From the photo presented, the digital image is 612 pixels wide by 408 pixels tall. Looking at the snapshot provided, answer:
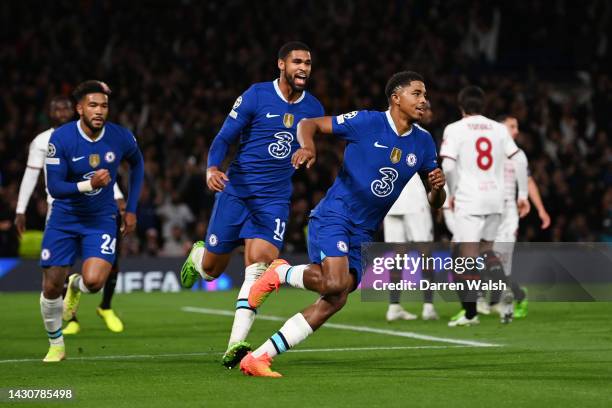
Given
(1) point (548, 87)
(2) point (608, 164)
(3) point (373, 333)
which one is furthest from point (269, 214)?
(1) point (548, 87)

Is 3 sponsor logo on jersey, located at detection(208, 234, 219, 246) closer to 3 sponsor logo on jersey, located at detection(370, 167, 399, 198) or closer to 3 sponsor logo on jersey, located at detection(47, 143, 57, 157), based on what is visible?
3 sponsor logo on jersey, located at detection(47, 143, 57, 157)

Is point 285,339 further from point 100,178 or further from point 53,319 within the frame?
point 53,319

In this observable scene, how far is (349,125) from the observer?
9.30 m

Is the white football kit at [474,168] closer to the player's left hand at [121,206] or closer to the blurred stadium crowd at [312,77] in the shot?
the player's left hand at [121,206]

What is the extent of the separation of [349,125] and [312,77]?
16.8m

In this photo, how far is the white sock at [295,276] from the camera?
9.22 metres

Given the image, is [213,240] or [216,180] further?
[213,240]

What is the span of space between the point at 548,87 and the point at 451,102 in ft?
15.6

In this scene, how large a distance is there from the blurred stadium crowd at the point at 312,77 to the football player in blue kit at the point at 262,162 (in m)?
11.1

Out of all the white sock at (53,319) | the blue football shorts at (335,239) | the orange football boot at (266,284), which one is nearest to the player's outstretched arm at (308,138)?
the blue football shorts at (335,239)

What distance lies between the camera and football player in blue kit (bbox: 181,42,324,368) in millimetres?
10516

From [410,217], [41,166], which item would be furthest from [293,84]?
[410,217]

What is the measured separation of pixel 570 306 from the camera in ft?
54.2

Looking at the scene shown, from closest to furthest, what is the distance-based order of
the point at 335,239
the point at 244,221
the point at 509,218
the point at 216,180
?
1. the point at 335,239
2. the point at 216,180
3. the point at 244,221
4. the point at 509,218
